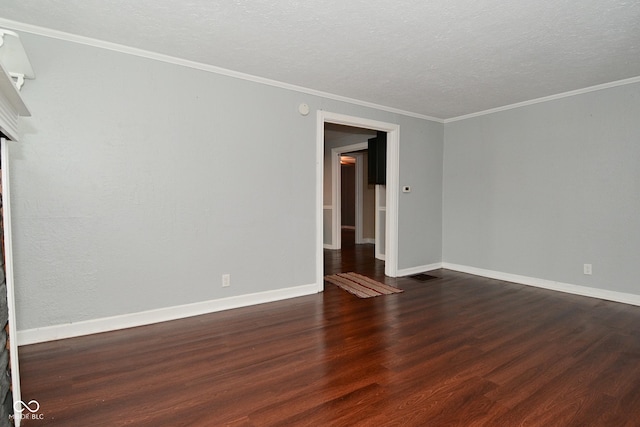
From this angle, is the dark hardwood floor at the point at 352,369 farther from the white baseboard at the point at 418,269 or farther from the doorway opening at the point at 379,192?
the white baseboard at the point at 418,269

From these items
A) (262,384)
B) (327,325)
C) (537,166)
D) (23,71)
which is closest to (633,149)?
(537,166)

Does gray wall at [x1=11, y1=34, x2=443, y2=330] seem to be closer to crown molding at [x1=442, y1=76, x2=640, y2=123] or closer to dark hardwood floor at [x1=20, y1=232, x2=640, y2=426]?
dark hardwood floor at [x1=20, y1=232, x2=640, y2=426]

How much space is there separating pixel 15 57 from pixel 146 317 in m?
2.17

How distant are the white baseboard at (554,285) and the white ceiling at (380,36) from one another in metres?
2.38

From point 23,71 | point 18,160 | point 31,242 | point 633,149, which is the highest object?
point 23,71

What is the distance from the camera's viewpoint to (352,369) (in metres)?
2.15

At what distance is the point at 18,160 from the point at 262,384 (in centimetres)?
246

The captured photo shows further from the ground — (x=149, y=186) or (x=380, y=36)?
(x=380, y=36)

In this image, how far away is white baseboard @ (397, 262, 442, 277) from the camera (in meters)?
4.85

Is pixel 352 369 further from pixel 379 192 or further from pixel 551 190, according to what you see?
pixel 379 192

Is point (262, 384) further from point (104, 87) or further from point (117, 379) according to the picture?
point (104, 87)

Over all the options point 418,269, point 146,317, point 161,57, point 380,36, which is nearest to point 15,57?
point 161,57

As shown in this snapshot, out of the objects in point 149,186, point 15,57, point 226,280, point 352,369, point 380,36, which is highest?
point 380,36

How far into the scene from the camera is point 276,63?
3043 mm
